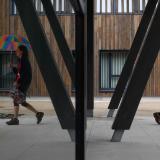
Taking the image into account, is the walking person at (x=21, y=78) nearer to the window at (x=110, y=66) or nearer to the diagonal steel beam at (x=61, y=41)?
the diagonal steel beam at (x=61, y=41)

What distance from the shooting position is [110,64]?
104 ft

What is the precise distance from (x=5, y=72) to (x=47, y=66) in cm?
2399

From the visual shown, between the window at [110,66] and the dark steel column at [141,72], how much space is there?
74.1 ft

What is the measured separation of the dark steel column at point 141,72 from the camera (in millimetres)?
8562

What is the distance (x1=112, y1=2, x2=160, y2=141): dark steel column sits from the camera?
337 inches

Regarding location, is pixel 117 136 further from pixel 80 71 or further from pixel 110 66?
pixel 110 66

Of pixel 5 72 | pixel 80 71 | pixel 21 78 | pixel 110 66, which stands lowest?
pixel 5 72

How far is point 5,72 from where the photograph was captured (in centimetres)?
3241

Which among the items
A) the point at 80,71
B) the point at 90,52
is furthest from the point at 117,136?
the point at 90,52

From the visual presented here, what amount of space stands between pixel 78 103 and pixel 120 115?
3124 mm

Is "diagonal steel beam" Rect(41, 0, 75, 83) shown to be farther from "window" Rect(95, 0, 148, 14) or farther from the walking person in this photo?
"window" Rect(95, 0, 148, 14)

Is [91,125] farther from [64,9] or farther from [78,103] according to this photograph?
[64,9]

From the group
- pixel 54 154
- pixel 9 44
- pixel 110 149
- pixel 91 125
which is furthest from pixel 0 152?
pixel 9 44

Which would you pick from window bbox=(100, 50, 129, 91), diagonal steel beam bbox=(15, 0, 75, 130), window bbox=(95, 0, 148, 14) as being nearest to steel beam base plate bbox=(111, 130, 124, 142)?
diagonal steel beam bbox=(15, 0, 75, 130)
